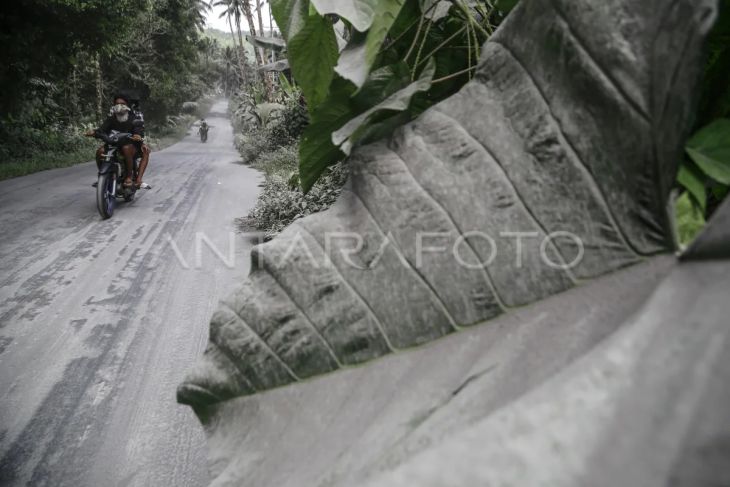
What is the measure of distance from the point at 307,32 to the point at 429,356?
1.95 ft

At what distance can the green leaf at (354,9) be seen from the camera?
0.66 meters

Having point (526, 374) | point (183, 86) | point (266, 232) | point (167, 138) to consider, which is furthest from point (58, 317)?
point (183, 86)

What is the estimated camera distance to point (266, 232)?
4.75 m

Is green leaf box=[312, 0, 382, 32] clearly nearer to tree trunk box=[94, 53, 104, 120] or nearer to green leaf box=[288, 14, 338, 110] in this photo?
green leaf box=[288, 14, 338, 110]

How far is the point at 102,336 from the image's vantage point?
107 inches

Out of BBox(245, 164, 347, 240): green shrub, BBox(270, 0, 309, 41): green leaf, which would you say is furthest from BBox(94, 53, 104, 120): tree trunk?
BBox(270, 0, 309, 41): green leaf

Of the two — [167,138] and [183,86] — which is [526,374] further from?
[183,86]

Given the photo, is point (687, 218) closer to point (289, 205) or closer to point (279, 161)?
point (289, 205)

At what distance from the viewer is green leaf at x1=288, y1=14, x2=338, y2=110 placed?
81cm

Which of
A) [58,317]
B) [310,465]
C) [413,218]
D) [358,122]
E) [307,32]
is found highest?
[307,32]

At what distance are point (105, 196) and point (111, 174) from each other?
11.6 inches

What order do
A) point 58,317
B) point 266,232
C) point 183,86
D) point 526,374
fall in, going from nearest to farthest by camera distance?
1. point 526,374
2. point 58,317
3. point 266,232
4. point 183,86

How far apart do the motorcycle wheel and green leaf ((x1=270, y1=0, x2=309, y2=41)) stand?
4827 millimetres

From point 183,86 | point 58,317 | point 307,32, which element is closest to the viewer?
point 307,32
